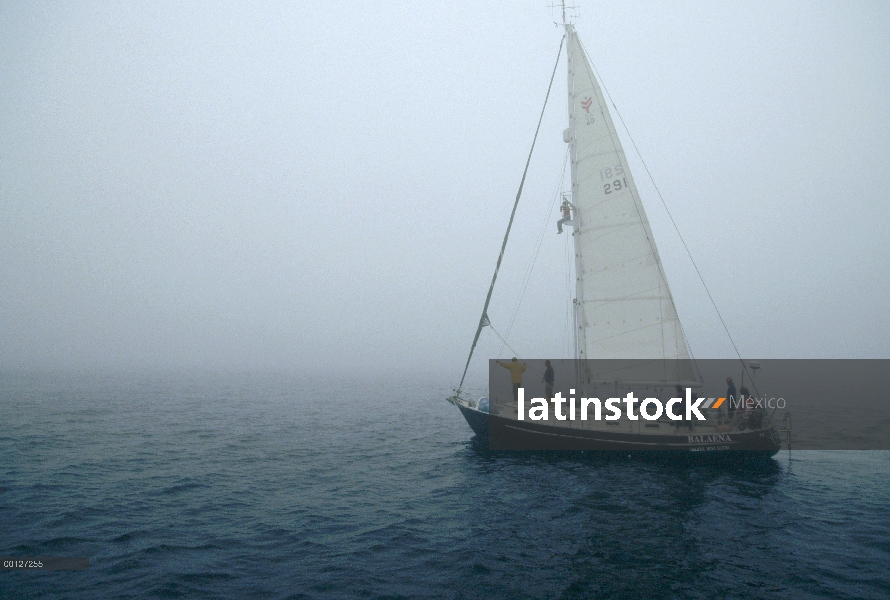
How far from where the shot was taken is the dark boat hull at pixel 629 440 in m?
19.0

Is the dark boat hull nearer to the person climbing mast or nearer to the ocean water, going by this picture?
the ocean water

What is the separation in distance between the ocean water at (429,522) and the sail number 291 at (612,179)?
41.8 feet

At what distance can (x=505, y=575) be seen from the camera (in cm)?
1016

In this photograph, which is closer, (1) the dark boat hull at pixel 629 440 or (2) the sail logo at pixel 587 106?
(1) the dark boat hull at pixel 629 440

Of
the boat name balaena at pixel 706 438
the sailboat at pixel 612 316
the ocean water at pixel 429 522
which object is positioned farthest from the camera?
the sailboat at pixel 612 316

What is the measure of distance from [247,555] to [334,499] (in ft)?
15.5

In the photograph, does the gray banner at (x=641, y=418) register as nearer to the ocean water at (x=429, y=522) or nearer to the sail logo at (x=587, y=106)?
the ocean water at (x=429, y=522)

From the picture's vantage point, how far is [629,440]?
1931 centimetres

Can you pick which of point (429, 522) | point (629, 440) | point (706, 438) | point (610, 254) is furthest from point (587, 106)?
point (429, 522)

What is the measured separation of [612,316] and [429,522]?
42.9ft

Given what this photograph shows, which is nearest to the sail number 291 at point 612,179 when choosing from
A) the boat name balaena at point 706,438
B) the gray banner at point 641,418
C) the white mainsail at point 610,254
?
the white mainsail at point 610,254

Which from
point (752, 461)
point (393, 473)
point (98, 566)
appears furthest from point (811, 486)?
point (98, 566)

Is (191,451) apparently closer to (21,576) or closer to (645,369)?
(21,576)

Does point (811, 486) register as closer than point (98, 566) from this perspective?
No
